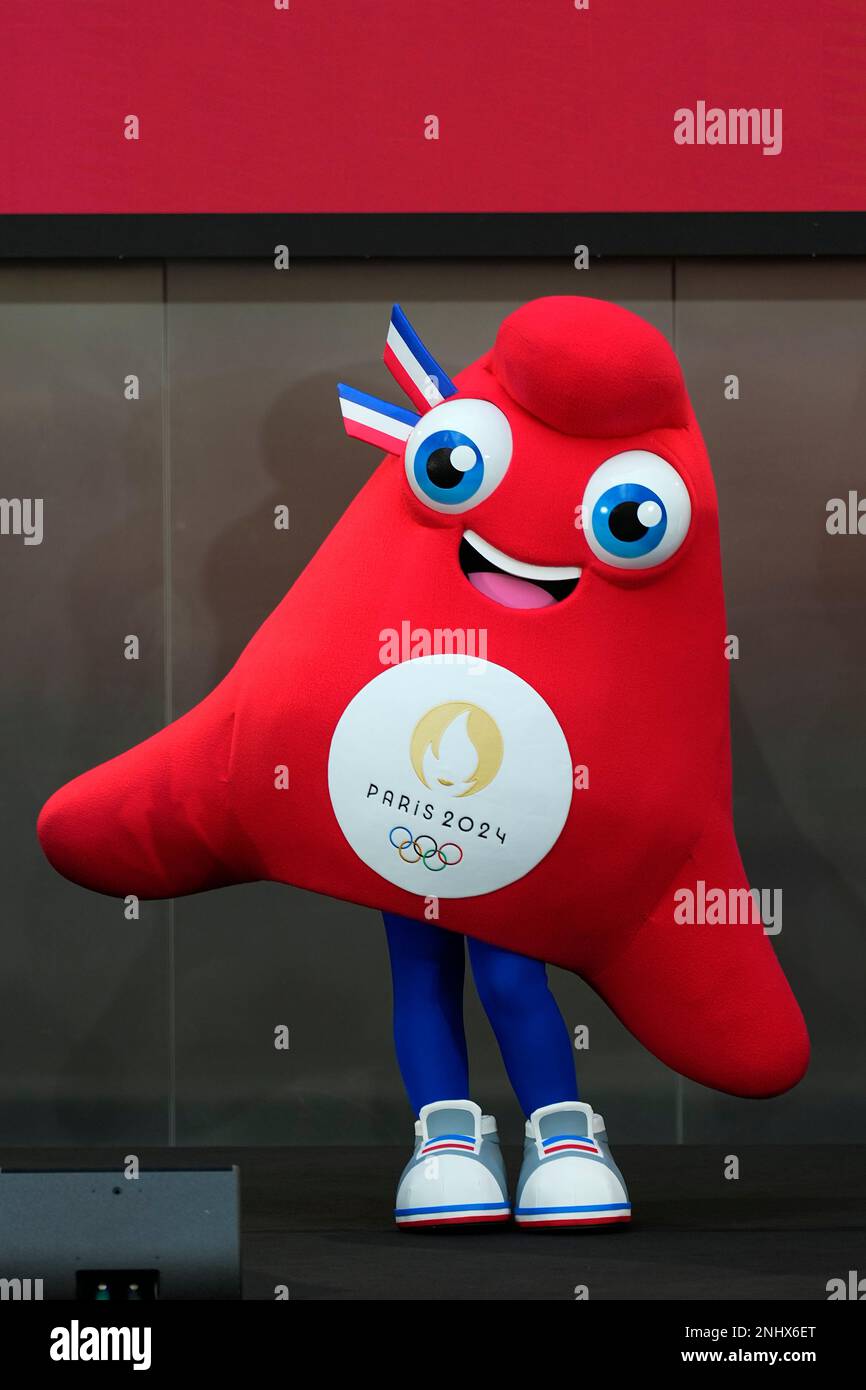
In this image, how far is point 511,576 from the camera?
3279 mm

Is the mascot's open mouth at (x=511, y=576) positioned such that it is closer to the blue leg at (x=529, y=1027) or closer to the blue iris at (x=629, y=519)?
the blue iris at (x=629, y=519)

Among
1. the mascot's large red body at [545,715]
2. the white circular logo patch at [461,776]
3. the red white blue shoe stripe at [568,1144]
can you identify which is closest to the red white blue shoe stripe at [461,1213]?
the red white blue shoe stripe at [568,1144]

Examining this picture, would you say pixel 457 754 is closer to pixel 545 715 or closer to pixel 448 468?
pixel 545 715

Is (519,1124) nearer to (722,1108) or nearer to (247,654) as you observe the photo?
(722,1108)

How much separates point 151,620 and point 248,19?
1375 mm

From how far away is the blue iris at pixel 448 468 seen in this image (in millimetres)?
3211

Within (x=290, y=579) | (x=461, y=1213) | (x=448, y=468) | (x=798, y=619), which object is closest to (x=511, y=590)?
(x=448, y=468)

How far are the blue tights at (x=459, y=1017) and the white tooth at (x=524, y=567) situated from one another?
23.5 inches

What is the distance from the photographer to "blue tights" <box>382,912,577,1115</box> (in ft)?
10.7

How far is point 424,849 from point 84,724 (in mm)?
1751

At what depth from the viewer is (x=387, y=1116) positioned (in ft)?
15.4

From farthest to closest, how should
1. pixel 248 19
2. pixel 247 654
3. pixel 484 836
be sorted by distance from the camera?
pixel 248 19, pixel 247 654, pixel 484 836

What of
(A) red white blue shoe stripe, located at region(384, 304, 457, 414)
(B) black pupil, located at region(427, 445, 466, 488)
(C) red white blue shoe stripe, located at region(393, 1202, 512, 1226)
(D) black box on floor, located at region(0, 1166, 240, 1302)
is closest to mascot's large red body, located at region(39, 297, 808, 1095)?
(B) black pupil, located at region(427, 445, 466, 488)
